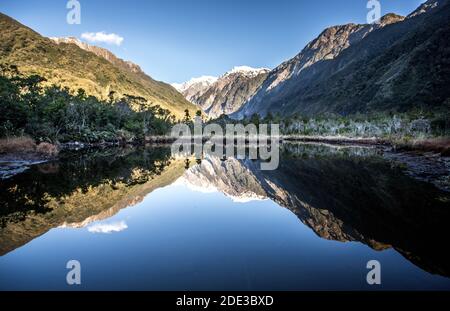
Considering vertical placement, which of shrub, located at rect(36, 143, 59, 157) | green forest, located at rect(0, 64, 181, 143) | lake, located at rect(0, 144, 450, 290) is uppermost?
green forest, located at rect(0, 64, 181, 143)

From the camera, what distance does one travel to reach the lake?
9.28 metres

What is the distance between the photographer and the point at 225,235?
13766 mm

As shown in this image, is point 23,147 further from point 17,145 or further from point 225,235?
point 225,235

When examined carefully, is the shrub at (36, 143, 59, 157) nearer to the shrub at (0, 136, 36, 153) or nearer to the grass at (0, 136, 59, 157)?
the grass at (0, 136, 59, 157)

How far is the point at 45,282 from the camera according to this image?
9.05m

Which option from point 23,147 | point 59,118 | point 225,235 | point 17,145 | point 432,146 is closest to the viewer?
point 225,235

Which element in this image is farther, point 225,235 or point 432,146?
point 432,146

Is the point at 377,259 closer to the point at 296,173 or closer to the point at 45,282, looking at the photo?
the point at 45,282

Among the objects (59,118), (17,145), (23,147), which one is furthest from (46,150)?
(59,118)

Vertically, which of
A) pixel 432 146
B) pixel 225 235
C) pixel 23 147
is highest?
pixel 432 146

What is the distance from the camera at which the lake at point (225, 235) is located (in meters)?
9.28

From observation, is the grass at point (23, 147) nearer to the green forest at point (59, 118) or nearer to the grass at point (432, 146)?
the green forest at point (59, 118)

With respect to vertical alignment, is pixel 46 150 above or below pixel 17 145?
below

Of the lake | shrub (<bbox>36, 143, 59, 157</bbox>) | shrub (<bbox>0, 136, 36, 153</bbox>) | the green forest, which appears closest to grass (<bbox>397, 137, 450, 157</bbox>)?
the lake
